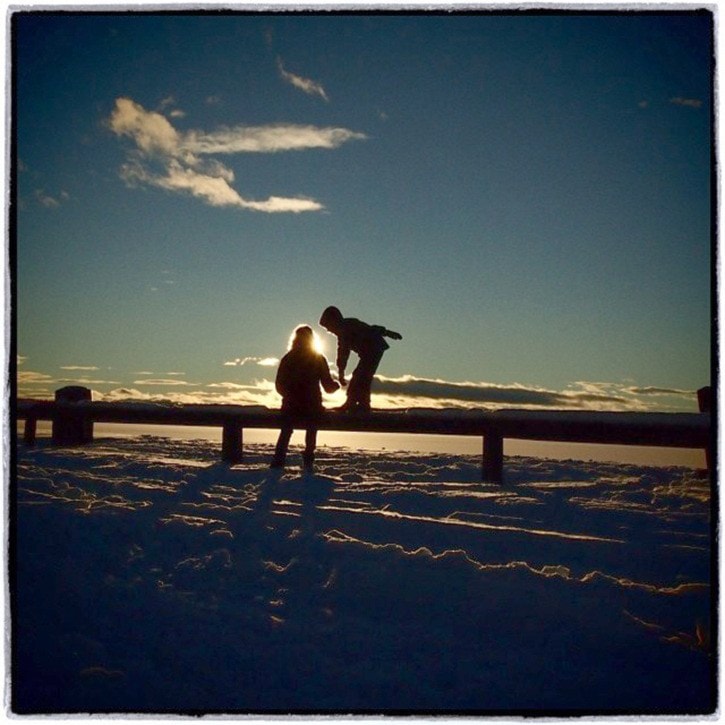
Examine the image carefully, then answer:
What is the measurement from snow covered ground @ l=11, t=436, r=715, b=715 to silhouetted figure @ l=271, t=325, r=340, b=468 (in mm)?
1034

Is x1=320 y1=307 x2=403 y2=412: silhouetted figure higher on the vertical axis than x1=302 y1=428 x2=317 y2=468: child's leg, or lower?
higher

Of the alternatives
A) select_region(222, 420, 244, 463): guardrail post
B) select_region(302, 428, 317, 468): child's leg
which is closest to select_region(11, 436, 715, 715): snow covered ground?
select_region(302, 428, 317, 468): child's leg

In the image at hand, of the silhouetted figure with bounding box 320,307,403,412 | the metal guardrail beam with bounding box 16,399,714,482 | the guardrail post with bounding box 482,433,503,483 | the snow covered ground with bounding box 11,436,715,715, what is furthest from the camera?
the silhouetted figure with bounding box 320,307,403,412

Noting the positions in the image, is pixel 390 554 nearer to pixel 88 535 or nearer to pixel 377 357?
pixel 88 535

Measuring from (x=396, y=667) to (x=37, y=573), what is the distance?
8.01 feet

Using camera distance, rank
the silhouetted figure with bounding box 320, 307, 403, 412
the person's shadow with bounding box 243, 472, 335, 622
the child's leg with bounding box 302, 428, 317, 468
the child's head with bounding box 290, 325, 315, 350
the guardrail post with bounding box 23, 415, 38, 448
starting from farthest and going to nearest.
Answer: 1. the guardrail post with bounding box 23, 415, 38, 448
2. the silhouetted figure with bounding box 320, 307, 403, 412
3. the child's head with bounding box 290, 325, 315, 350
4. the child's leg with bounding box 302, 428, 317, 468
5. the person's shadow with bounding box 243, 472, 335, 622

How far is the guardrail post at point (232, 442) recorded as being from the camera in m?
7.12

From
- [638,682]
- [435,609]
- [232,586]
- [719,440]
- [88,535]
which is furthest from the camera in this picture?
[88,535]

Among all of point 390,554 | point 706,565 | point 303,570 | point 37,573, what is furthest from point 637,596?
point 37,573

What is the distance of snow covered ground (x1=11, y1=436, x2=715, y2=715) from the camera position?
262cm

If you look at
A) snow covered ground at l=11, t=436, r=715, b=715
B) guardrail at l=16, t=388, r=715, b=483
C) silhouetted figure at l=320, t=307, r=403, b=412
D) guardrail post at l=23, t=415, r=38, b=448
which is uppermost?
silhouetted figure at l=320, t=307, r=403, b=412

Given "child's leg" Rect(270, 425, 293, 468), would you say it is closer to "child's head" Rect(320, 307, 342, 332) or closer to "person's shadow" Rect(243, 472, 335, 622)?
"person's shadow" Rect(243, 472, 335, 622)

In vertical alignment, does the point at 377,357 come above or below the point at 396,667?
above

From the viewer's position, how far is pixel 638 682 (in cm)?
264
